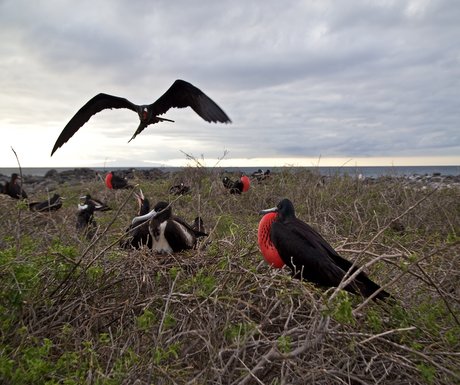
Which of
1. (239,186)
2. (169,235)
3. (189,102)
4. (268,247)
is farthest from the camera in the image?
(239,186)

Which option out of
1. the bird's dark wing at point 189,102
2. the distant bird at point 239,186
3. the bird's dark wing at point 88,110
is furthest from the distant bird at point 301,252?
the distant bird at point 239,186

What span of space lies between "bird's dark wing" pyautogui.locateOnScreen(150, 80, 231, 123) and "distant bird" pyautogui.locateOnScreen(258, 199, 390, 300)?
1.33 m

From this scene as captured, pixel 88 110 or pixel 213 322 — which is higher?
pixel 88 110

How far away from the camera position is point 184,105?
4.81 metres

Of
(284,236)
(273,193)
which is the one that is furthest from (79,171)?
(284,236)

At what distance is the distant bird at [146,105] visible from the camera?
458 cm

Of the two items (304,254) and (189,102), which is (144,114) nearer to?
(189,102)

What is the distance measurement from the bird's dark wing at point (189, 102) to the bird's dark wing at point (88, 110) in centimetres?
34

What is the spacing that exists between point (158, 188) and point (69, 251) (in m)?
6.83

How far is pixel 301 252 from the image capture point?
2.75 meters

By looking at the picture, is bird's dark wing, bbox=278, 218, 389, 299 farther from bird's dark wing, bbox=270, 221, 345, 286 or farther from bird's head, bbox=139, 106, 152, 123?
bird's head, bbox=139, 106, 152, 123

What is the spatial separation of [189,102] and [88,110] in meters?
1.14

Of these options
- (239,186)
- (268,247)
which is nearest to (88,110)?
(268,247)

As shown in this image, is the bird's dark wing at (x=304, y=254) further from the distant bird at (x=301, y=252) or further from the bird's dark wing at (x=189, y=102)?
the bird's dark wing at (x=189, y=102)
